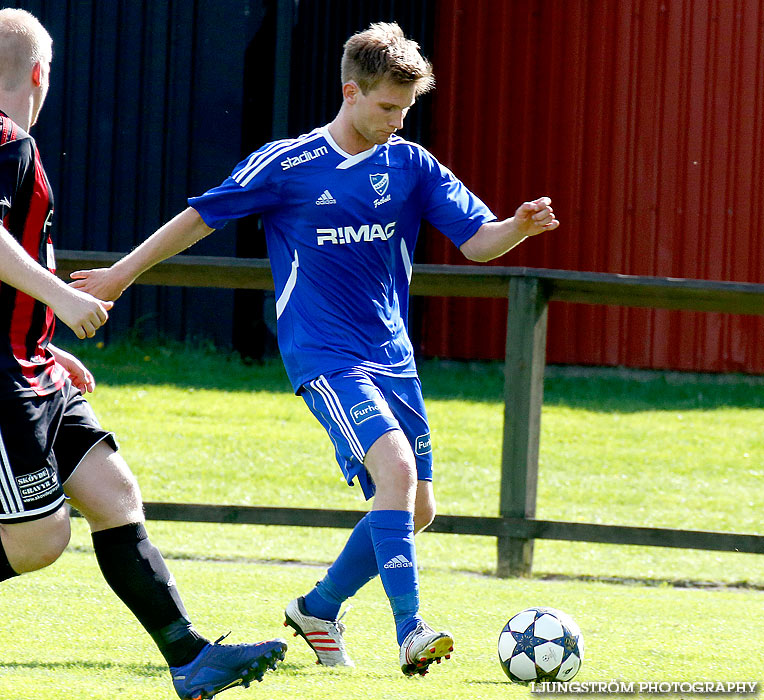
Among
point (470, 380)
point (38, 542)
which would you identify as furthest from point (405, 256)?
point (470, 380)

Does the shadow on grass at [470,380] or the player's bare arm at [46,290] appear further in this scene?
the shadow on grass at [470,380]

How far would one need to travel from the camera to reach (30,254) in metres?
3.36

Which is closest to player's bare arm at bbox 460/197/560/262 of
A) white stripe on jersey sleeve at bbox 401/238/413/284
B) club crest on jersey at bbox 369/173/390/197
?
white stripe on jersey sleeve at bbox 401/238/413/284

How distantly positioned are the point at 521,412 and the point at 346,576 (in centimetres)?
228

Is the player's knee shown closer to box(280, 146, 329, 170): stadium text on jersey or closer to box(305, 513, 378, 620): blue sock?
box(305, 513, 378, 620): blue sock

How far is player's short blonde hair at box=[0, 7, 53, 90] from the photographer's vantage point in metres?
3.34

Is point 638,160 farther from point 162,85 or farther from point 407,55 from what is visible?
point 407,55

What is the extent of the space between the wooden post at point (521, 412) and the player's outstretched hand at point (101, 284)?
268 cm

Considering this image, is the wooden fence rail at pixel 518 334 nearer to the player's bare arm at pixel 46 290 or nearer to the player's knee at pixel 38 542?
the player's knee at pixel 38 542

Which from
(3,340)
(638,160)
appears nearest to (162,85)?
(638,160)

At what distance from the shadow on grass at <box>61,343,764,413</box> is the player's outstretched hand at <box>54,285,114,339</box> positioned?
333 inches

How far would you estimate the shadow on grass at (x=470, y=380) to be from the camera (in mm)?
11672

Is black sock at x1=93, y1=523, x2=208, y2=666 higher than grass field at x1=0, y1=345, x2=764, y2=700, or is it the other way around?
black sock at x1=93, y1=523, x2=208, y2=666

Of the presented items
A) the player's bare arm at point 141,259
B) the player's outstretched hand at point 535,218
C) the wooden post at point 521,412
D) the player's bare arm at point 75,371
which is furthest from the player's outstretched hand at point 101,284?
the wooden post at point 521,412
